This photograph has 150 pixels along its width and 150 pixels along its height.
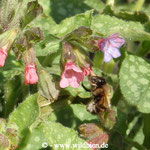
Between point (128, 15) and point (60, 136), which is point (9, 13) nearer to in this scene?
point (60, 136)

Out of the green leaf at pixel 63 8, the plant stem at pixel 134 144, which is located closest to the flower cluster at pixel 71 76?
the plant stem at pixel 134 144

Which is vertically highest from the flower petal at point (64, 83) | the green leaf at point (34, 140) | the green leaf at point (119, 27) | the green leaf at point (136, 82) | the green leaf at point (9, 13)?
the green leaf at point (9, 13)

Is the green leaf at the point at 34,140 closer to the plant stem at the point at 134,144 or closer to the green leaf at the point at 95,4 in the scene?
the plant stem at the point at 134,144

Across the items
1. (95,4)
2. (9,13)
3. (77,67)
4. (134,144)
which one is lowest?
(134,144)

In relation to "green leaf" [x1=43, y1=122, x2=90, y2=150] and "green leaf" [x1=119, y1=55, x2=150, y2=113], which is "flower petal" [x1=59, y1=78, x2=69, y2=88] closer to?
"green leaf" [x1=43, y1=122, x2=90, y2=150]

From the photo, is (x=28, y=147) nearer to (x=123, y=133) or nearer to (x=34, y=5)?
(x=123, y=133)

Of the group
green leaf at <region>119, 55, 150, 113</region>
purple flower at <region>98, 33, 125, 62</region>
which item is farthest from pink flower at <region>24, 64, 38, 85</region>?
green leaf at <region>119, 55, 150, 113</region>

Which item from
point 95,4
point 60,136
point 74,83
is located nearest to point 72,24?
point 74,83

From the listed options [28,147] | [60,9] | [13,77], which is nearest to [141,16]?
[60,9]
